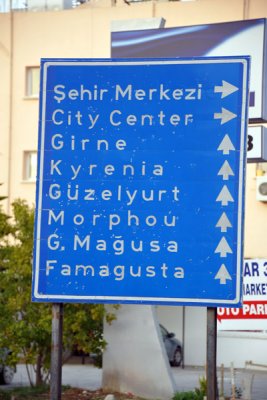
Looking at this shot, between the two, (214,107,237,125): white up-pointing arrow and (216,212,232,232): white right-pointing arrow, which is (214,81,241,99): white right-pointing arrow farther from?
(216,212,232,232): white right-pointing arrow

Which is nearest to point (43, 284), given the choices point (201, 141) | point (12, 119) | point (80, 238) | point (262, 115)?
point (80, 238)

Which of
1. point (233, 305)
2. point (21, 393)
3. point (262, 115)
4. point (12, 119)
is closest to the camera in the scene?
point (233, 305)

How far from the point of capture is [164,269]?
32.8 ft

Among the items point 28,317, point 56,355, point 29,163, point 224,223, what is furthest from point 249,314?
point 29,163

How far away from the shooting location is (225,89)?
33.2 feet

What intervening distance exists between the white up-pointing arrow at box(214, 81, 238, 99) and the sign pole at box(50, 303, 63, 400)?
2433 millimetres

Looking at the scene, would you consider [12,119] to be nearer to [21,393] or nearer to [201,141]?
[21,393]

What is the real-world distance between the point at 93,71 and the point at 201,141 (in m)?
1.22

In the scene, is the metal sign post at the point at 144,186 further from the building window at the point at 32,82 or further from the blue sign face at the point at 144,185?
the building window at the point at 32,82

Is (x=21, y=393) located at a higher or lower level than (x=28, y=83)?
lower

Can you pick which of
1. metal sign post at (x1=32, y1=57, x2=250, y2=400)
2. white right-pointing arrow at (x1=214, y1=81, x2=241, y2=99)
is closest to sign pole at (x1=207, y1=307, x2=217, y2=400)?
metal sign post at (x1=32, y1=57, x2=250, y2=400)

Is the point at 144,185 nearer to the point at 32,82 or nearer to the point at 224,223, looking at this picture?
the point at 224,223

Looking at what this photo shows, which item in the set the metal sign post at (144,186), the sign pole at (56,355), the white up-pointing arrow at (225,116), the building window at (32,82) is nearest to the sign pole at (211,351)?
the metal sign post at (144,186)

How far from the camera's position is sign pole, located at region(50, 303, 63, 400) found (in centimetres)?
1034
